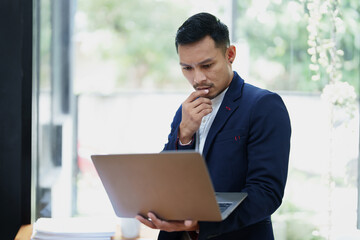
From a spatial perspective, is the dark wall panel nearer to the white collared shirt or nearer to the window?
the window

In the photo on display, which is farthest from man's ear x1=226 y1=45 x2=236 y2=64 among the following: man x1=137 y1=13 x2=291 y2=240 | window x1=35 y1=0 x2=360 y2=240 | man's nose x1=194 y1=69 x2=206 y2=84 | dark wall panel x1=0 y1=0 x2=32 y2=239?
dark wall panel x1=0 y1=0 x2=32 y2=239

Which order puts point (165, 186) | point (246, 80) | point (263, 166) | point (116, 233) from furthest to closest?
point (246, 80) < point (116, 233) < point (263, 166) < point (165, 186)

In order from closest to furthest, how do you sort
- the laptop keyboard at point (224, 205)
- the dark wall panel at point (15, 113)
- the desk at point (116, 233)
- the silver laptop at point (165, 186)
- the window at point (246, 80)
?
the silver laptop at point (165, 186) < the laptop keyboard at point (224, 205) < the desk at point (116, 233) < the dark wall panel at point (15, 113) < the window at point (246, 80)

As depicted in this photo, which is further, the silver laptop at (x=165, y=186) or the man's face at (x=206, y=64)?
the man's face at (x=206, y=64)

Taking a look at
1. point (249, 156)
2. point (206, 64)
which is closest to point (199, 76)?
point (206, 64)

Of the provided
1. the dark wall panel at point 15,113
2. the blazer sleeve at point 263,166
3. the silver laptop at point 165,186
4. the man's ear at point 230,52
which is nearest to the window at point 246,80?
the dark wall panel at point 15,113

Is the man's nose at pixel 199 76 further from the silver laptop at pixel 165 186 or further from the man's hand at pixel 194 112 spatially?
the silver laptop at pixel 165 186

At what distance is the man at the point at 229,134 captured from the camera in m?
1.29

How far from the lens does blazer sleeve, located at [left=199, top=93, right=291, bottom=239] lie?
1278 millimetres

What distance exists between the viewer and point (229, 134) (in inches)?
54.7

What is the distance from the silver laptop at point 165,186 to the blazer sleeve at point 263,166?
0.06m

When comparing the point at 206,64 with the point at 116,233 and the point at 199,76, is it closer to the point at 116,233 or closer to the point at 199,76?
the point at 199,76

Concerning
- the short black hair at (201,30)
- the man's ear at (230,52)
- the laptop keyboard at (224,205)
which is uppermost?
the short black hair at (201,30)

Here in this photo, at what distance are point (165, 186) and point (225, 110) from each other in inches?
15.0
